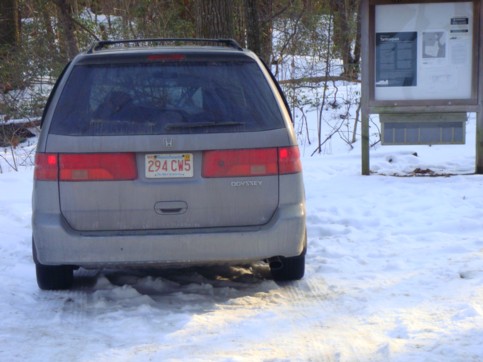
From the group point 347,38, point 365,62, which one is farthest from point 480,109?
point 347,38

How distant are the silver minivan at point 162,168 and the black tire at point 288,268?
386 millimetres

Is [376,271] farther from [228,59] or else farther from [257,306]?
[228,59]

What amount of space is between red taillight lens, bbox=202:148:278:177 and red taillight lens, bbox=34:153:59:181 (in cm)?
97

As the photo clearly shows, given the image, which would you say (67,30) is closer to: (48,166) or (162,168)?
(48,166)

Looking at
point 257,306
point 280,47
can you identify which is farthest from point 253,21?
point 257,306

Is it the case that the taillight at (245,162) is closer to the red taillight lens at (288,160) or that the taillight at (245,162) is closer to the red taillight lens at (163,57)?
the red taillight lens at (288,160)

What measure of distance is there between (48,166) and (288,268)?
191 cm

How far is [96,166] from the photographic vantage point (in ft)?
15.6

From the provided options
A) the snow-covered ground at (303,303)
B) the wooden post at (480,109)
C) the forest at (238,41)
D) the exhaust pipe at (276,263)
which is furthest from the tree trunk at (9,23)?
the exhaust pipe at (276,263)

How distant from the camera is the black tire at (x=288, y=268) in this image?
5398 millimetres

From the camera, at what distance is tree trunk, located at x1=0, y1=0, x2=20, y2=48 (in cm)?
1945

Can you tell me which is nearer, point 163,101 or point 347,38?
point 163,101

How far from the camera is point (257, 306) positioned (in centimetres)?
497

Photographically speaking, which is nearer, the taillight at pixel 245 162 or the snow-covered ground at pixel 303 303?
the snow-covered ground at pixel 303 303
